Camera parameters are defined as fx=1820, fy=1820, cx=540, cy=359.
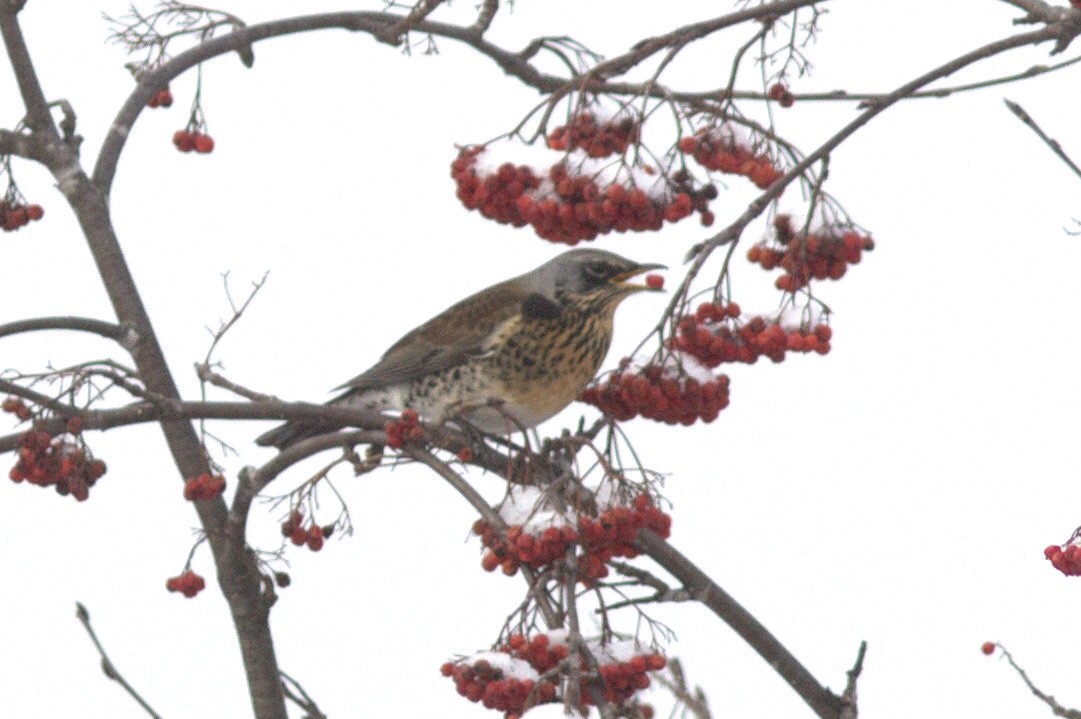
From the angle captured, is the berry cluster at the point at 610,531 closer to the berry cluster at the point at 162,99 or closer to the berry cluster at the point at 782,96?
the berry cluster at the point at 782,96

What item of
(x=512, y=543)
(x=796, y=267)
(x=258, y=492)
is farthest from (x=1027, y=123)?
(x=258, y=492)

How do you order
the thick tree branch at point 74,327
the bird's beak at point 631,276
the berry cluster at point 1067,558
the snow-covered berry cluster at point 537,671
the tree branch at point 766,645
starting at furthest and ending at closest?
the bird's beak at point 631,276 → the thick tree branch at point 74,327 → the berry cluster at point 1067,558 → the tree branch at point 766,645 → the snow-covered berry cluster at point 537,671

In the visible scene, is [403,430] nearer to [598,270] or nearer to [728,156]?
[728,156]

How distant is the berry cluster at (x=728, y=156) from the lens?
3.47 metres

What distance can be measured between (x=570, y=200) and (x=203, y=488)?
0.91m

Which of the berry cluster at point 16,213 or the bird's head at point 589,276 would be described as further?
the bird's head at point 589,276

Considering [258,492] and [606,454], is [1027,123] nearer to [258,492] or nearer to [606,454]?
[606,454]

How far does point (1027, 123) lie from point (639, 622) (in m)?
1.06

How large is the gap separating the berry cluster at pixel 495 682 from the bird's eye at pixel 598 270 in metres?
2.53

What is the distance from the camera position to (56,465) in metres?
3.32

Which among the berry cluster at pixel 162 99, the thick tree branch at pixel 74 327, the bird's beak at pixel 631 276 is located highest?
the berry cluster at pixel 162 99

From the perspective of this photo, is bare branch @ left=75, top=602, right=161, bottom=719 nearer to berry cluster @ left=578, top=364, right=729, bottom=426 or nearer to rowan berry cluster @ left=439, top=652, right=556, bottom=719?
rowan berry cluster @ left=439, top=652, right=556, bottom=719

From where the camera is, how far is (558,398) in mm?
5352

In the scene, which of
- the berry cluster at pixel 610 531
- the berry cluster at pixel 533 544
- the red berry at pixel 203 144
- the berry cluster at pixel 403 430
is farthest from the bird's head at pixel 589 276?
the berry cluster at pixel 533 544
